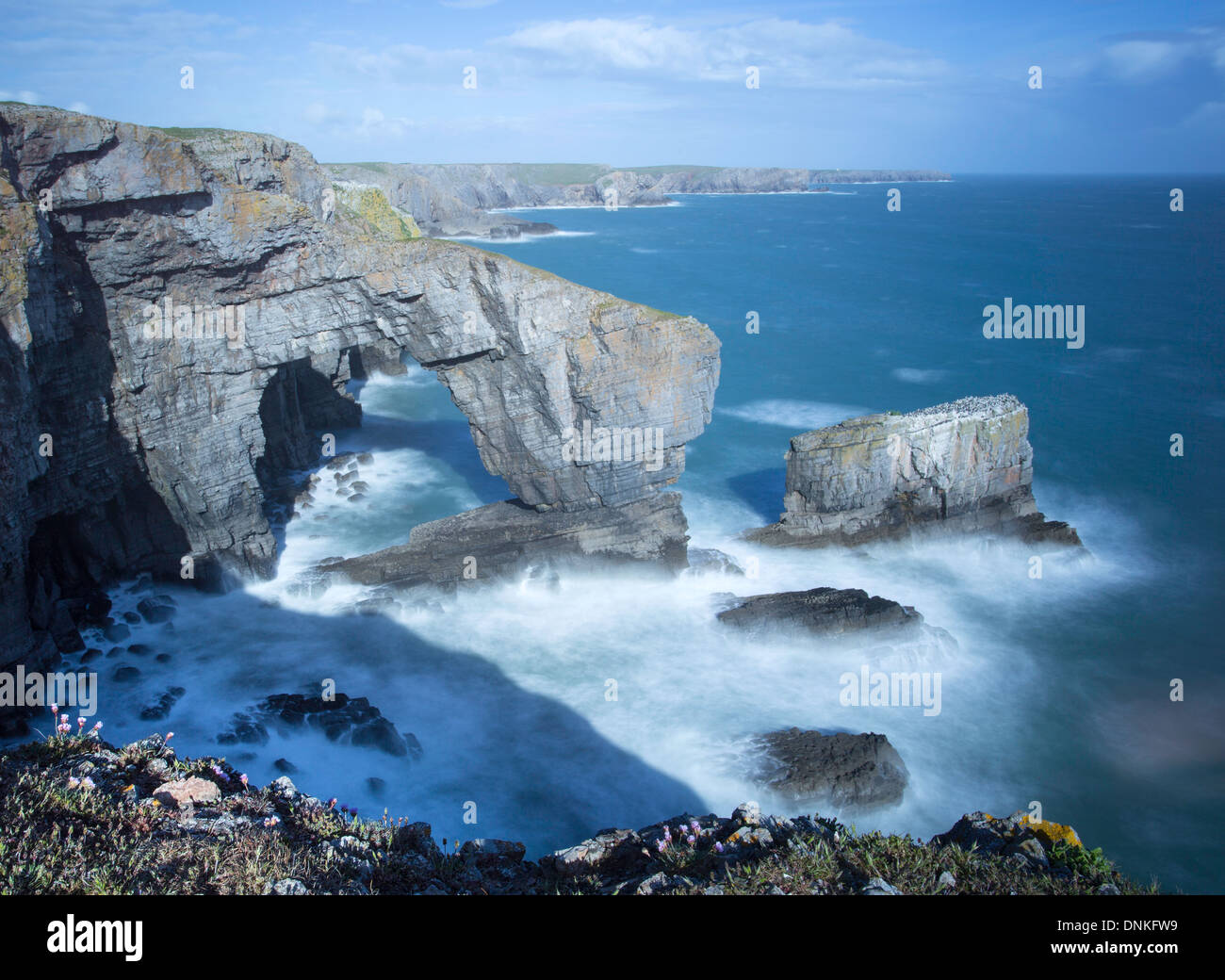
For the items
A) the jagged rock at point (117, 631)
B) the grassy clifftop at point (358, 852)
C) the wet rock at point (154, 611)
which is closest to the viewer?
the grassy clifftop at point (358, 852)

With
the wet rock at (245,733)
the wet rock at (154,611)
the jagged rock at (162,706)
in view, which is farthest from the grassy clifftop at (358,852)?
the wet rock at (154,611)

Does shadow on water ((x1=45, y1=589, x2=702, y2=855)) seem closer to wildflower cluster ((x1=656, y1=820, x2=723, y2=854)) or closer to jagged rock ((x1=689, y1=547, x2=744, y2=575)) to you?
jagged rock ((x1=689, y1=547, x2=744, y2=575))

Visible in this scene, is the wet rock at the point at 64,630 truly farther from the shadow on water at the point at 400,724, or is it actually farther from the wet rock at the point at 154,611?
the wet rock at the point at 154,611

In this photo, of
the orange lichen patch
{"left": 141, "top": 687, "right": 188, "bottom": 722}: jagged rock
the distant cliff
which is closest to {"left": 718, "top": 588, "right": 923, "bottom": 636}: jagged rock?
the orange lichen patch

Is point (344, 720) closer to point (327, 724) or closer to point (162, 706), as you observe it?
point (327, 724)
